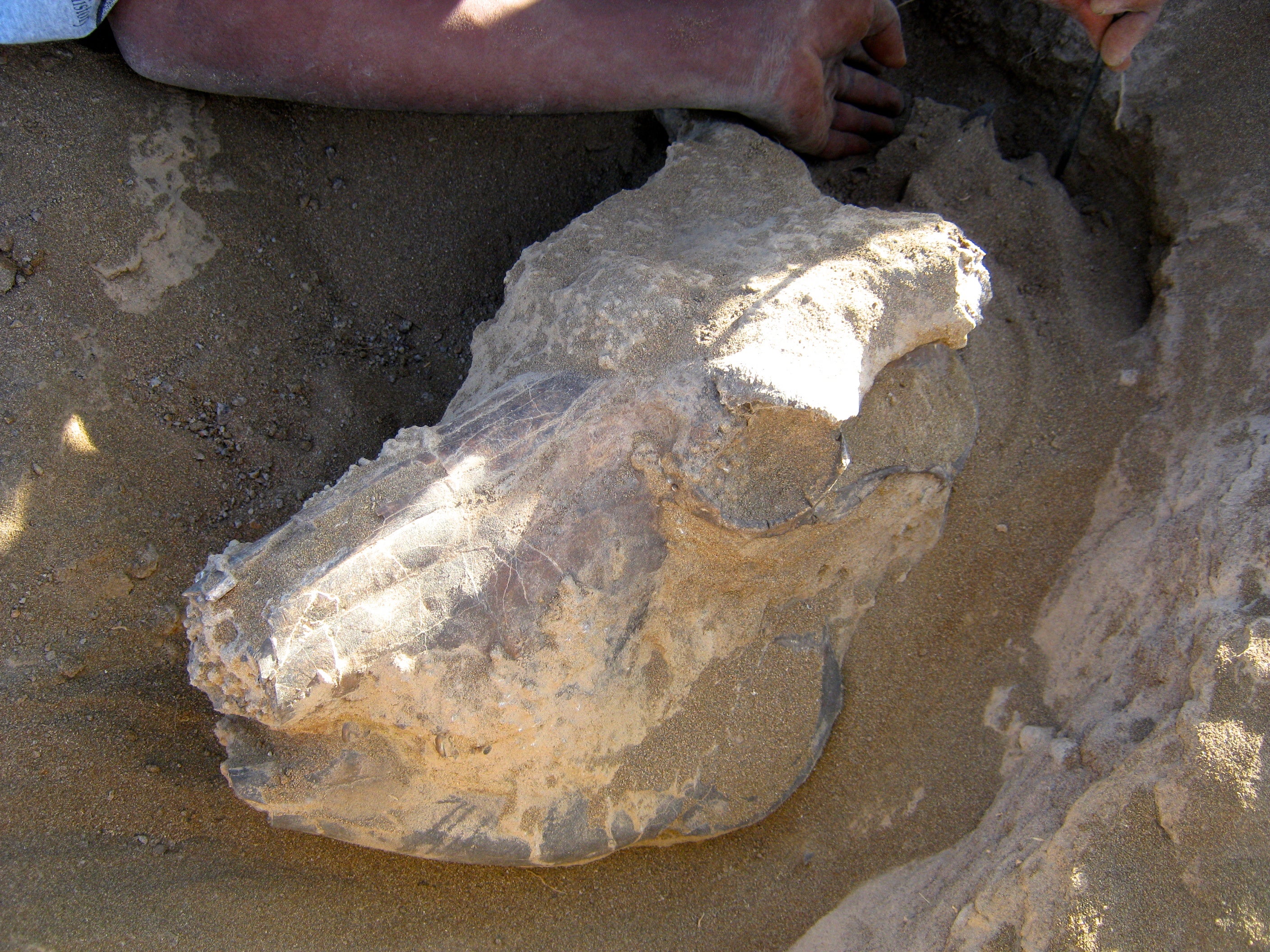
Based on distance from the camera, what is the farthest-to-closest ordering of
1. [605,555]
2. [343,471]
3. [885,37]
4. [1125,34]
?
[885,37] < [343,471] < [1125,34] < [605,555]

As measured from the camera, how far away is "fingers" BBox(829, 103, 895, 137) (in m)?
1.93

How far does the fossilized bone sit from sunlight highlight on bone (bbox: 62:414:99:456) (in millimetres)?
440

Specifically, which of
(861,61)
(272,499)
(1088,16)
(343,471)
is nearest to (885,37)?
(861,61)

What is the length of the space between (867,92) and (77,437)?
169 centimetres

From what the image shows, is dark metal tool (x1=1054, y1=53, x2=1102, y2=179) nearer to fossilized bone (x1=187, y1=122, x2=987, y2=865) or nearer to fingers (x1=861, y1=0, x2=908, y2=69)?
fingers (x1=861, y1=0, x2=908, y2=69)

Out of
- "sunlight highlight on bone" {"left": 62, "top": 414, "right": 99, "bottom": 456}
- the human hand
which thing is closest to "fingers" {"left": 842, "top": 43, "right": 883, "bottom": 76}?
the human hand

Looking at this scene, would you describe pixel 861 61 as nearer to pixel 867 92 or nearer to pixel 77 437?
pixel 867 92

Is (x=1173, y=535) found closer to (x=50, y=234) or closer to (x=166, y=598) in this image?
(x=166, y=598)

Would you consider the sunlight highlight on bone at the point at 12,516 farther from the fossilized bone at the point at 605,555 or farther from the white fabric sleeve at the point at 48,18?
the white fabric sleeve at the point at 48,18

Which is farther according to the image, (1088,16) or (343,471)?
(343,471)

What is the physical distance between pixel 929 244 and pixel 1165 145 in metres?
0.76

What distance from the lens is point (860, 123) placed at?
1.96 metres

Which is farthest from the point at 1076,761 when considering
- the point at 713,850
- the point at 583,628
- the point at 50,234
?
the point at 50,234

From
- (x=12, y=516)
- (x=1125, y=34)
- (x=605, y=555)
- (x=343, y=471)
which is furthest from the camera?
(x=343, y=471)
